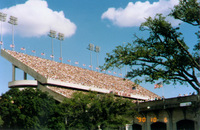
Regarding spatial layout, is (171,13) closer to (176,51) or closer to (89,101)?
(176,51)

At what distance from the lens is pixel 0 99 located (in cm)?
5556

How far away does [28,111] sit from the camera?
52.8 m

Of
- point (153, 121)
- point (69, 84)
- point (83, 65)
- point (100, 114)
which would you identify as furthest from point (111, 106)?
point (83, 65)

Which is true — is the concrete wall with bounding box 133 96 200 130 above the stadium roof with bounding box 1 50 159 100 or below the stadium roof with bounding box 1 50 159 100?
below

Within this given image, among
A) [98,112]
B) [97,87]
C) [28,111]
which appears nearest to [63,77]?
[97,87]

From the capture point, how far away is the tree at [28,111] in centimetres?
5144

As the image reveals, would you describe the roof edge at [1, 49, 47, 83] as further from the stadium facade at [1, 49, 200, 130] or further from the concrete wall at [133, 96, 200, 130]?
the concrete wall at [133, 96, 200, 130]

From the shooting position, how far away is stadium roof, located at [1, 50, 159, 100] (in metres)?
72.4

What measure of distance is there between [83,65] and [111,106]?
175ft

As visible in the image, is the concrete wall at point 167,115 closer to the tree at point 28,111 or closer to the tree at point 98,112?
the tree at point 98,112

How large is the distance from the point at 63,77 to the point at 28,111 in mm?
24918

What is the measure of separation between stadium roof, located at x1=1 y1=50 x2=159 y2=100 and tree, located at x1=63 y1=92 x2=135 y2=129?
1692 centimetres

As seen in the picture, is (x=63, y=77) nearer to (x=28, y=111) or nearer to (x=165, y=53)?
(x=28, y=111)

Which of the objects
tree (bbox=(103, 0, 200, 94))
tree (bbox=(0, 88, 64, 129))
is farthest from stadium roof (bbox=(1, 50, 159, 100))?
tree (bbox=(103, 0, 200, 94))
